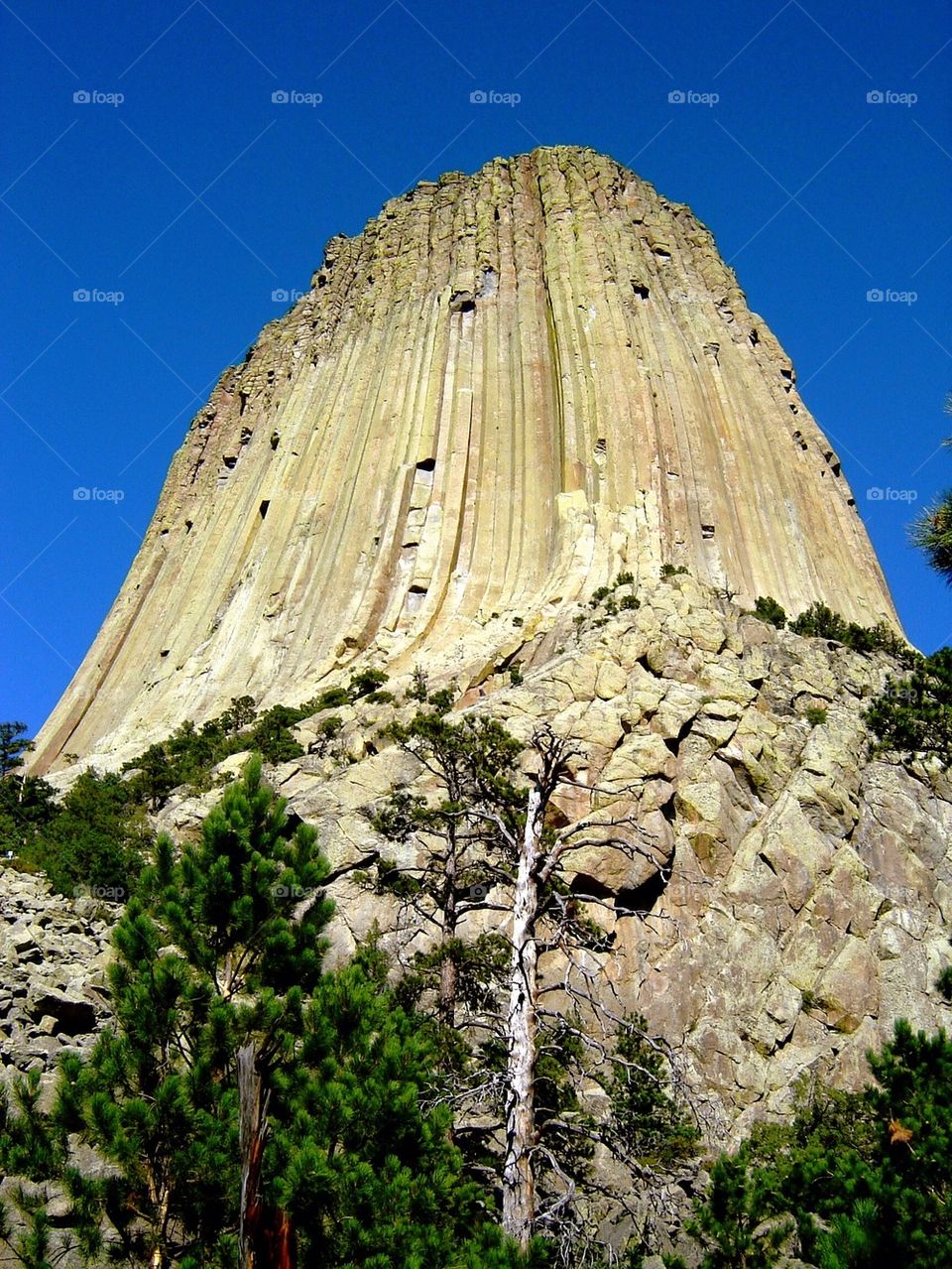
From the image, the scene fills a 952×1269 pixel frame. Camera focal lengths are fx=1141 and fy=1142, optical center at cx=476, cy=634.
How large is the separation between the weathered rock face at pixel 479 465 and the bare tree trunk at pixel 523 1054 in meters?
23.4

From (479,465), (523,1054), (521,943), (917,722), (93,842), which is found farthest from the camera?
(479,465)

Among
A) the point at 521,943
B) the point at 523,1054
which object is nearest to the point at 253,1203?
the point at 523,1054

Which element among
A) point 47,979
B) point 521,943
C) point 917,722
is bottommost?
point 47,979

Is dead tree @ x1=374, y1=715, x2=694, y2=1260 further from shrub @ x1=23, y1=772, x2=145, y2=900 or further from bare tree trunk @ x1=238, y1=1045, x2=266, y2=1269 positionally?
shrub @ x1=23, y1=772, x2=145, y2=900

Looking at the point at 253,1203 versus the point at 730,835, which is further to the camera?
the point at 730,835

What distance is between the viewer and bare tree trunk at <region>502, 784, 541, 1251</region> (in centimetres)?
1177

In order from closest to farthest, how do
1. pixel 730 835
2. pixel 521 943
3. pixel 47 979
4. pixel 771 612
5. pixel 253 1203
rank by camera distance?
pixel 253 1203 < pixel 521 943 < pixel 47 979 < pixel 730 835 < pixel 771 612

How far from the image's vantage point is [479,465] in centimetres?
4934

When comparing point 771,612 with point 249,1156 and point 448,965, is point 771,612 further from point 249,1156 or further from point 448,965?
point 249,1156

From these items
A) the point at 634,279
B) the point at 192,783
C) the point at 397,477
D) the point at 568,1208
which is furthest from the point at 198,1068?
the point at 634,279

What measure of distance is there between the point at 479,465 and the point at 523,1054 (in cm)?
3878

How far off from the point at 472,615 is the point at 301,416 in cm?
1958

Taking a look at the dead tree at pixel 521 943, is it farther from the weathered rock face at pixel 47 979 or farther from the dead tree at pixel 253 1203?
the weathered rock face at pixel 47 979

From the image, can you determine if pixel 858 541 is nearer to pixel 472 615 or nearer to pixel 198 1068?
pixel 472 615
